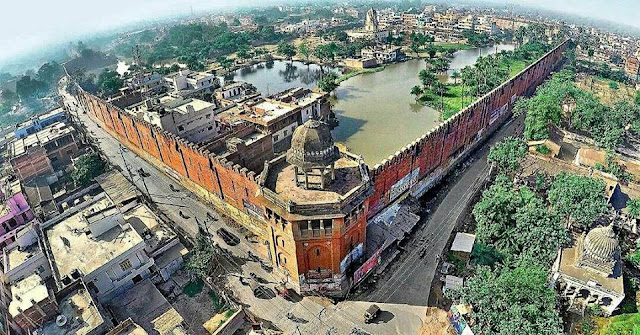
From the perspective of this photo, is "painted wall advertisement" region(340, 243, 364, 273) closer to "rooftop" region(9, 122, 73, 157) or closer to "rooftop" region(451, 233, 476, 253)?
"rooftop" region(451, 233, 476, 253)

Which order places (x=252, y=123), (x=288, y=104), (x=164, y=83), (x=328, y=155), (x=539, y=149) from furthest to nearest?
(x=164, y=83) < (x=288, y=104) < (x=252, y=123) < (x=539, y=149) < (x=328, y=155)

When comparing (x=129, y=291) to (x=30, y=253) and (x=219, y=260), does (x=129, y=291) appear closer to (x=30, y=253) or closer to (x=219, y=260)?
(x=219, y=260)

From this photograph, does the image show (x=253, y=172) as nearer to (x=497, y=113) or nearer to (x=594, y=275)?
(x=594, y=275)

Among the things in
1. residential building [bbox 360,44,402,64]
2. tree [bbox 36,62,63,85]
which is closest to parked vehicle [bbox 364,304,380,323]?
residential building [bbox 360,44,402,64]

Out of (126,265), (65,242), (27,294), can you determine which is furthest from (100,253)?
(27,294)

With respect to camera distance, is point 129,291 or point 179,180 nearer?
point 129,291

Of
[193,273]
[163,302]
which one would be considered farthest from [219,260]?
[163,302]
